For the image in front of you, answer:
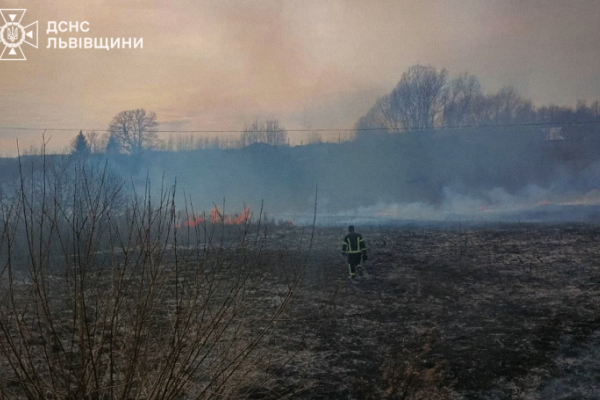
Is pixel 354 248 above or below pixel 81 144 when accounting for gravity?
below

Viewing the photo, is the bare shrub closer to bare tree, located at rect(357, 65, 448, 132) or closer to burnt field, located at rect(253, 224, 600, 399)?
burnt field, located at rect(253, 224, 600, 399)

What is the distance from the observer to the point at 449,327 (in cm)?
838

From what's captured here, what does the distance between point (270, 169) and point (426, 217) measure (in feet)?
47.5

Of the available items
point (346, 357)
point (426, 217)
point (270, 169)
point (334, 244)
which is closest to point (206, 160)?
point (270, 169)

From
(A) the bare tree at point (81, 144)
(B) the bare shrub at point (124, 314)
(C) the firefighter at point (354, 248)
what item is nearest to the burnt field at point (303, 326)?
(B) the bare shrub at point (124, 314)

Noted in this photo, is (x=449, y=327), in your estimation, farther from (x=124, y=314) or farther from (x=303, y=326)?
(x=124, y=314)

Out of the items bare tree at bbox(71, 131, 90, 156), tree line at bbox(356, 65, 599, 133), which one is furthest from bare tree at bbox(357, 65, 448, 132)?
bare tree at bbox(71, 131, 90, 156)

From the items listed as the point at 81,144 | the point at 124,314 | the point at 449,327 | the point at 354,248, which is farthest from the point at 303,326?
the point at 81,144

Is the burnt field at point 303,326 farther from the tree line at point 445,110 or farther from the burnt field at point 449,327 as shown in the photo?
the tree line at point 445,110

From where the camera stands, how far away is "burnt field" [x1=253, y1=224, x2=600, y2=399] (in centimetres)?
614

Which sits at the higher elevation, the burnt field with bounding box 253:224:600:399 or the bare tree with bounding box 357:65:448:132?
the bare tree with bounding box 357:65:448:132

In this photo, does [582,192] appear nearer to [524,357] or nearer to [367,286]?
[367,286]

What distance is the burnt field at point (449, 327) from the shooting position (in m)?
6.14

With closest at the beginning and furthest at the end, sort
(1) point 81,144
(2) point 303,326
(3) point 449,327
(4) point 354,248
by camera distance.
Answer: (3) point 449,327, (2) point 303,326, (4) point 354,248, (1) point 81,144
